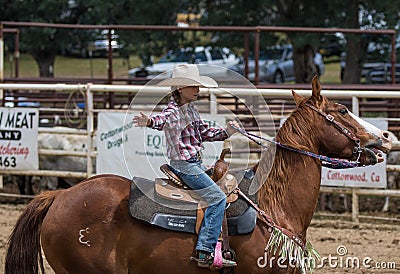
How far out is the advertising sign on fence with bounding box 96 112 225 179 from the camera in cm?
916

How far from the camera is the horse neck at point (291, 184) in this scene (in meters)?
4.98

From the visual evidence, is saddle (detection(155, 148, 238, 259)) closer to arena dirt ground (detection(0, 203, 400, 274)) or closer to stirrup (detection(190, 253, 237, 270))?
stirrup (detection(190, 253, 237, 270))

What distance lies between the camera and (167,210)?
481 centimetres

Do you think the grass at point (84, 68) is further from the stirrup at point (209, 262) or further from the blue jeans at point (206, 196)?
the stirrup at point (209, 262)

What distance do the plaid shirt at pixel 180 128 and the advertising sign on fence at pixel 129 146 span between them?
4.15m

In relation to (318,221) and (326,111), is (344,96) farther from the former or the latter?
(326,111)

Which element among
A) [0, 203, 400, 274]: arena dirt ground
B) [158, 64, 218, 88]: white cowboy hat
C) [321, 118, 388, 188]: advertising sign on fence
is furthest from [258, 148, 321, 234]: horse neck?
[321, 118, 388, 188]: advertising sign on fence

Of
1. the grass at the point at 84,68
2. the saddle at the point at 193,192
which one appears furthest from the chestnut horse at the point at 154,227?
the grass at the point at 84,68

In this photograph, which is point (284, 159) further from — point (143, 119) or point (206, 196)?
point (143, 119)

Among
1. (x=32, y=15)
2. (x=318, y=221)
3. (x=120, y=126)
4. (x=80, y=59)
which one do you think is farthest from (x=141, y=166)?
(x=80, y=59)

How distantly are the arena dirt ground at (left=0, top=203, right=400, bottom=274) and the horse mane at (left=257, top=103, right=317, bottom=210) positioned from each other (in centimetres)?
221

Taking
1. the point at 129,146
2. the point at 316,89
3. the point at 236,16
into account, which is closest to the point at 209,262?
the point at 316,89

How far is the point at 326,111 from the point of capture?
502 centimetres

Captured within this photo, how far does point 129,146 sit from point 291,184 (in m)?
4.73
